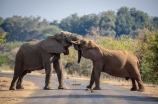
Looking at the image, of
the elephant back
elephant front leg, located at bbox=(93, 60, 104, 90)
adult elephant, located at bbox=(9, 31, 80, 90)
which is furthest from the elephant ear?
elephant front leg, located at bbox=(93, 60, 104, 90)

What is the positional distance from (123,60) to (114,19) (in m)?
89.2

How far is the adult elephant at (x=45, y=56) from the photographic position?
722 inches

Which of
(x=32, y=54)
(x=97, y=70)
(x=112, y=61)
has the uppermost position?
(x=32, y=54)

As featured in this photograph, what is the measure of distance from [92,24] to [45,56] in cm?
8796

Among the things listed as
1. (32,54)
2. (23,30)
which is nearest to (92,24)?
(23,30)

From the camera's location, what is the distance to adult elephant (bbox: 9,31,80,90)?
18.3 metres

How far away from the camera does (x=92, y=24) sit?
10562 cm

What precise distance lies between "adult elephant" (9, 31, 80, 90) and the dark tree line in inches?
3063

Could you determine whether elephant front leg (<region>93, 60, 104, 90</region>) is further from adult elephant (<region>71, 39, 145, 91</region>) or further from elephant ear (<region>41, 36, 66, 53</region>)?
elephant ear (<region>41, 36, 66, 53</region>)

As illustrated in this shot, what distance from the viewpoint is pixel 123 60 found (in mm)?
17953

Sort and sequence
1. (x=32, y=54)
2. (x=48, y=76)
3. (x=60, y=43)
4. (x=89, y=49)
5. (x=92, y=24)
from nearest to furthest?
(x=48, y=76) → (x=89, y=49) → (x=60, y=43) → (x=32, y=54) → (x=92, y=24)

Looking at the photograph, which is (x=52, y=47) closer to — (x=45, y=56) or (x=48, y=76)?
(x=45, y=56)

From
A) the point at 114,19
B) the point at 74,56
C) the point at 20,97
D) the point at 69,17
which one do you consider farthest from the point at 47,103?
the point at 69,17

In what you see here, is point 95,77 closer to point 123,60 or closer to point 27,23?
point 123,60
